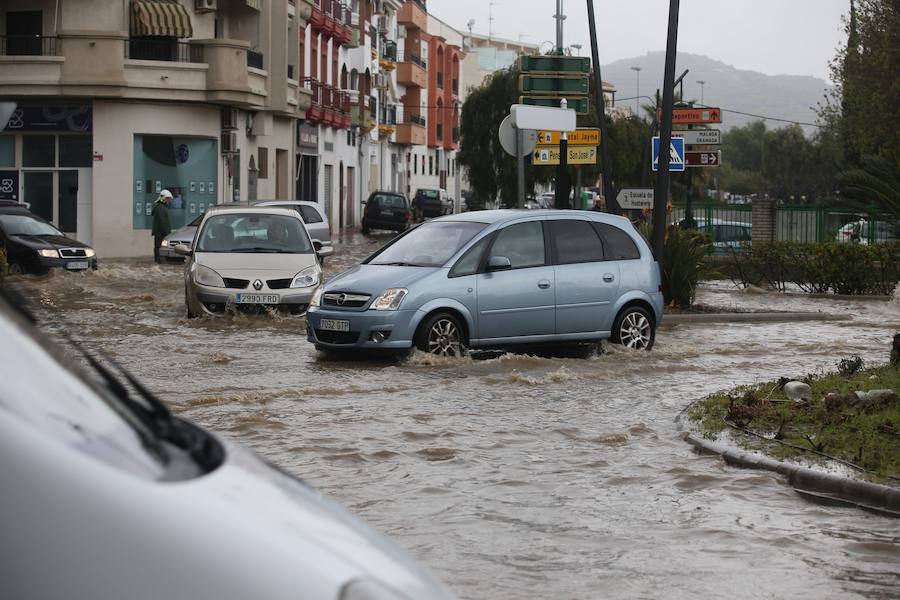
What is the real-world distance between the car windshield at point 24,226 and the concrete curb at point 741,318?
13421 mm

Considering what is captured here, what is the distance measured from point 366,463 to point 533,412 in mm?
2818

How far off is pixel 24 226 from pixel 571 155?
35.3 ft

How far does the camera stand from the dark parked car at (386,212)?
5891 centimetres

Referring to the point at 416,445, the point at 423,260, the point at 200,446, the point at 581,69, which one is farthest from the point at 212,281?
the point at 200,446

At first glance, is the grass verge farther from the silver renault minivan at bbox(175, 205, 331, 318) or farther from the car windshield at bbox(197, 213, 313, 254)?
the car windshield at bbox(197, 213, 313, 254)

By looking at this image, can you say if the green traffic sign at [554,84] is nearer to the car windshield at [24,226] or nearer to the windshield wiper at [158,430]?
the car windshield at [24,226]

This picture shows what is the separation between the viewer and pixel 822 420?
10.1 metres

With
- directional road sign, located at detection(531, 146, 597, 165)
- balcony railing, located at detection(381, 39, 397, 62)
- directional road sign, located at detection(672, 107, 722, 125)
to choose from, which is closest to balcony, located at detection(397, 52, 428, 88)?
balcony railing, located at detection(381, 39, 397, 62)

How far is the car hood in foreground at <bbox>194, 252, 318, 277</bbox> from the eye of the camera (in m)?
19.0

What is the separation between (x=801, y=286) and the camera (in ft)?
94.8

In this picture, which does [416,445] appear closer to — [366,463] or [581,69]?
[366,463]

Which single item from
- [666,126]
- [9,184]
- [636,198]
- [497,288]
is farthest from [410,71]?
[497,288]

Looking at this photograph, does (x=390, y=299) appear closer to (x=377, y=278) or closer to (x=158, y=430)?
(x=377, y=278)

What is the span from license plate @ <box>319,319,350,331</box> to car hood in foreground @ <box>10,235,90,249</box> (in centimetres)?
1472
